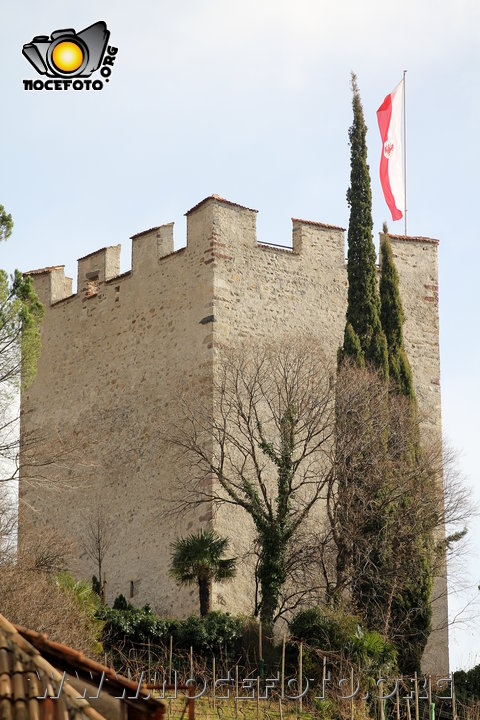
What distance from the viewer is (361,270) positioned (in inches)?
967

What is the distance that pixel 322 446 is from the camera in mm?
24406

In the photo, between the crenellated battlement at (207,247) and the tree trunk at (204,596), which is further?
the crenellated battlement at (207,247)

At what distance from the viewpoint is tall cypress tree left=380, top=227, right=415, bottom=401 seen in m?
24.4

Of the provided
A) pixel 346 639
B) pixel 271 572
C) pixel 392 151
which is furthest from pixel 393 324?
pixel 346 639

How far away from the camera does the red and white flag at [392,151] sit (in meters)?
29.3

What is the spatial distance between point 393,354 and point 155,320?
4.70m

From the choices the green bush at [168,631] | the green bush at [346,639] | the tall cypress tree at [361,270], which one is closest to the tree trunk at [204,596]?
the green bush at [168,631]

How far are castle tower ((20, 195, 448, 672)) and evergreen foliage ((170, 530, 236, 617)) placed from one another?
1.92ft

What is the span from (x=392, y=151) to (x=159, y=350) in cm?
795

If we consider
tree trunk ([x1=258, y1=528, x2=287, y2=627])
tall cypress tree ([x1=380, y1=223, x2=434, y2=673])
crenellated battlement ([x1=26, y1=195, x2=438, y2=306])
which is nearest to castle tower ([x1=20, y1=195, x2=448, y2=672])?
crenellated battlement ([x1=26, y1=195, x2=438, y2=306])

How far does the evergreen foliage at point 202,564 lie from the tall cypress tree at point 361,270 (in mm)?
4293

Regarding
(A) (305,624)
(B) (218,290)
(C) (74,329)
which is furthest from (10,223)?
(A) (305,624)

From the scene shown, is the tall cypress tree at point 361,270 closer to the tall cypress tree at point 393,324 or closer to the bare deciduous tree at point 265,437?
the tall cypress tree at point 393,324

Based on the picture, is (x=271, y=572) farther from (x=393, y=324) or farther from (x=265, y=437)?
(x=393, y=324)
